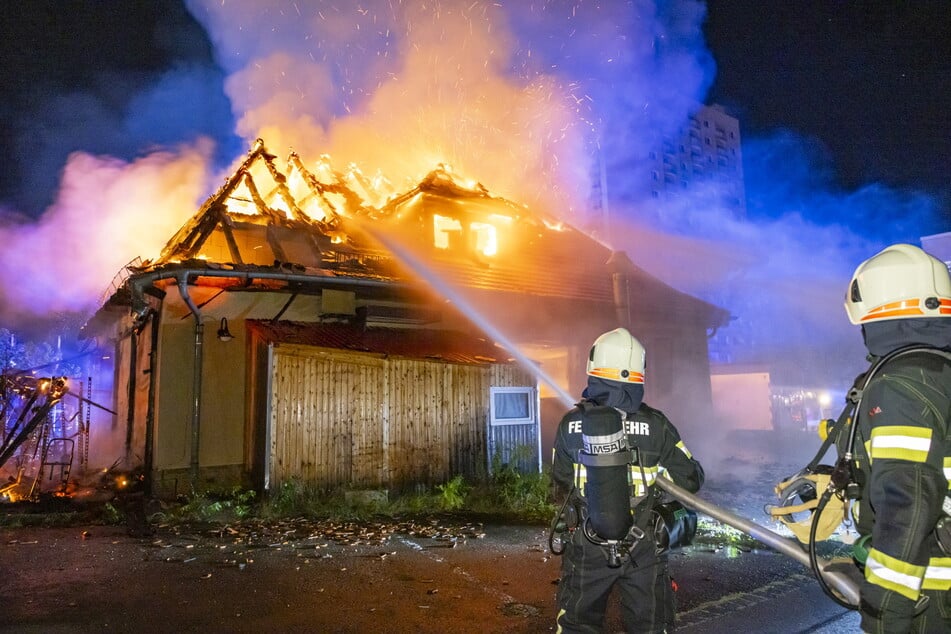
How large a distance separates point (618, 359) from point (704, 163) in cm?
6772

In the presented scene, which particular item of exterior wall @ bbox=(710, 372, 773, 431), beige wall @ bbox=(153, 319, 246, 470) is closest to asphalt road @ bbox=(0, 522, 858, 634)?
beige wall @ bbox=(153, 319, 246, 470)

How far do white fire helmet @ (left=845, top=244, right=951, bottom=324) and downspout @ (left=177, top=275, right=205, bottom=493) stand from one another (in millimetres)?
9849

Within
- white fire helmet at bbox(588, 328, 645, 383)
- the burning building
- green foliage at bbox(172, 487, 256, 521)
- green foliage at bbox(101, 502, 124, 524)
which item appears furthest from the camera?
the burning building

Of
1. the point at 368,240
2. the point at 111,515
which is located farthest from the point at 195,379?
the point at 368,240

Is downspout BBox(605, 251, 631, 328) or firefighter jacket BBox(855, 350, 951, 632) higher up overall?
downspout BBox(605, 251, 631, 328)

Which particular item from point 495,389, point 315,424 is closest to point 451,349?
point 495,389

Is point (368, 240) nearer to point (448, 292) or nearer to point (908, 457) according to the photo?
point (448, 292)

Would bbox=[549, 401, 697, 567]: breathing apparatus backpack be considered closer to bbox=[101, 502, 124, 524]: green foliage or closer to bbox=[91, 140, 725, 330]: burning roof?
bbox=[101, 502, 124, 524]: green foliage

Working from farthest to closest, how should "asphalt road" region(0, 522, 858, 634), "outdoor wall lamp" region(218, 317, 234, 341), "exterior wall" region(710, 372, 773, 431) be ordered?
"exterior wall" region(710, 372, 773, 431) < "outdoor wall lamp" region(218, 317, 234, 341) < "asphalt road" region(0, 522, 858, 634)

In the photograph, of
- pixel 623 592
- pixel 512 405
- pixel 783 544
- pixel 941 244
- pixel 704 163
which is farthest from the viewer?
pixel 704 163

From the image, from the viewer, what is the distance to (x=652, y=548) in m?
3.38

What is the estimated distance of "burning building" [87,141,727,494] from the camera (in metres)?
10.2

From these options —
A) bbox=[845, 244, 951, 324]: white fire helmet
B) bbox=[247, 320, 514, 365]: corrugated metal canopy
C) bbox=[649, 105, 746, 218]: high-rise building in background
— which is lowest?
bbox=[845, 244, 951, 324]: white fire helmet

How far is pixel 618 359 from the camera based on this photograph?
11.8ft
